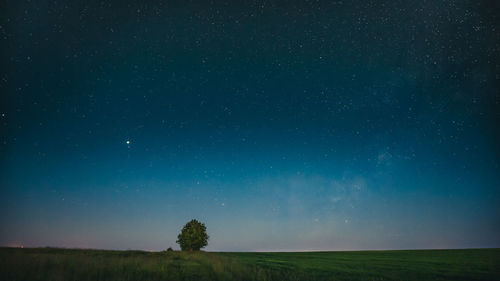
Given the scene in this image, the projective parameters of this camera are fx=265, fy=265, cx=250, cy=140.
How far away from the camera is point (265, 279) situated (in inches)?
434

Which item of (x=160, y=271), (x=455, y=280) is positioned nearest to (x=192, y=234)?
(x=160, y=271)

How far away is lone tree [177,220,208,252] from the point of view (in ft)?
144

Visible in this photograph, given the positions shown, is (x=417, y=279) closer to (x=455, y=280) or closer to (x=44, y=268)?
(x=455, y=280)

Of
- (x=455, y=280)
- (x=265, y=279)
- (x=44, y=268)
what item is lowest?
(x=455, y=280)

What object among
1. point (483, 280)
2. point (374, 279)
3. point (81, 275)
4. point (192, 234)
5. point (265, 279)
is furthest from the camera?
point (192, 234)

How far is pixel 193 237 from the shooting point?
44.0 m

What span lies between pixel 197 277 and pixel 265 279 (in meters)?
2.88

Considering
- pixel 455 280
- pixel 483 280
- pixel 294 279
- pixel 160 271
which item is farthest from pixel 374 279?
pixel 160 271

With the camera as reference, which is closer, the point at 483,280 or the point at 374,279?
the point at 374,279

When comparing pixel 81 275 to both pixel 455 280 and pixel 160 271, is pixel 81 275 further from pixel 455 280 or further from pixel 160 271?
pixel 455 280

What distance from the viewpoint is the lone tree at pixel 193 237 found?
43.8 m

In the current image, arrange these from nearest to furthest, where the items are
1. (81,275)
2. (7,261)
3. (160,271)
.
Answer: (81,275)
(7,261)
(160,271)

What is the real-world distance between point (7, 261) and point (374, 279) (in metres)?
15.7

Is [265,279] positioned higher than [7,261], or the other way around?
[7,261]
